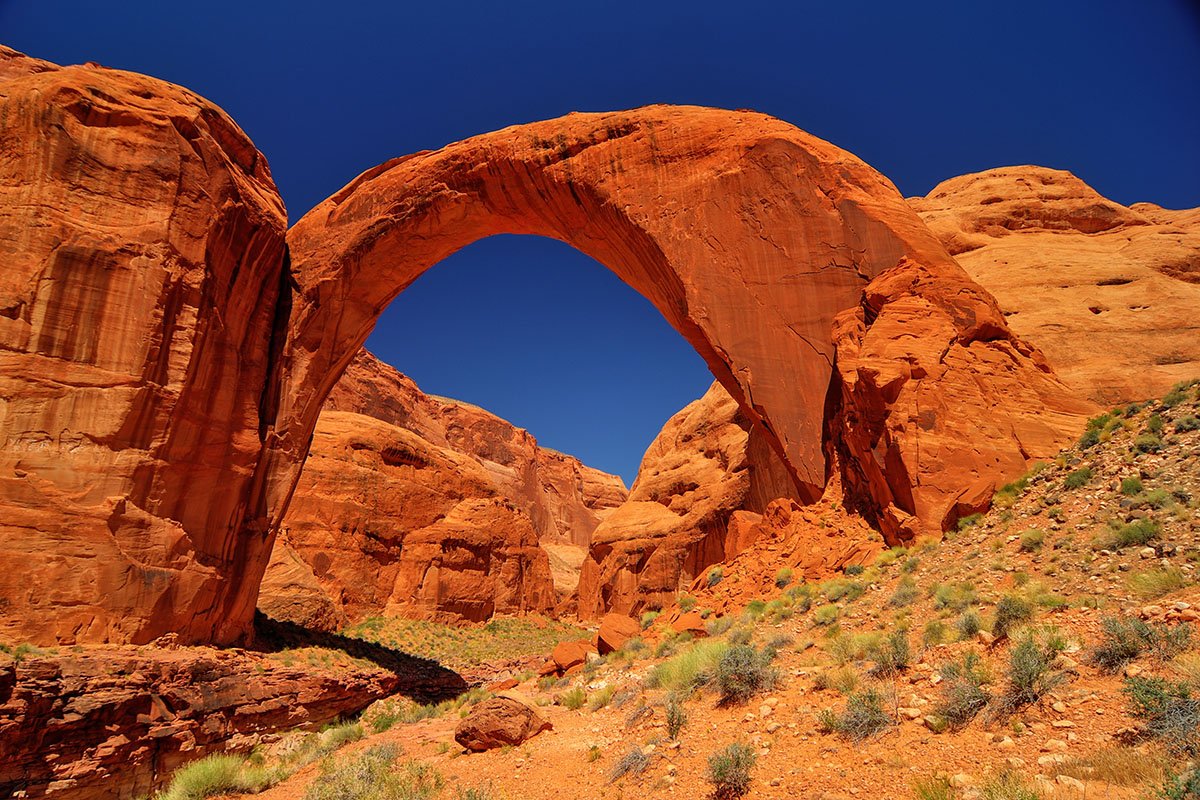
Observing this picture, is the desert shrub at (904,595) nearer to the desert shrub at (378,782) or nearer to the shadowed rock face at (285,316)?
the shadowed rock face at (285,316)

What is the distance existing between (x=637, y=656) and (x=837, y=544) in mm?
4024

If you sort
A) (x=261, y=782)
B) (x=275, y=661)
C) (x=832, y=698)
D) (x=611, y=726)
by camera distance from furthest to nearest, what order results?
(x=275, y=661) → (x=261, y=782) → (x=611, y=726) → (x=832, y=698)

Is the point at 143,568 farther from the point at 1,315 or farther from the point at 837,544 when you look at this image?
the point at 837,544

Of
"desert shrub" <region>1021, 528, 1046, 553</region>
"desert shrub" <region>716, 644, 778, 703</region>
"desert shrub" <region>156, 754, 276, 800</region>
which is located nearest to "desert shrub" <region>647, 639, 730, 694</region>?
"desert shrub" <region>716, 644, 778, 703</region>

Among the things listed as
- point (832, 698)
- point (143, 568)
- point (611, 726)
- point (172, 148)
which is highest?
point (172, 148)

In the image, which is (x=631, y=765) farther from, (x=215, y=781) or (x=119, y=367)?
(x=119, y=367)

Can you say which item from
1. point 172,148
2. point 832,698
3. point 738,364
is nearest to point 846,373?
point 738,364

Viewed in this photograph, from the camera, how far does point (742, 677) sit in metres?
5.91

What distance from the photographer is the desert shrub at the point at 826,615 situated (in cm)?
781

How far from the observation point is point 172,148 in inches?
511

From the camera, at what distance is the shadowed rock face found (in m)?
10.5

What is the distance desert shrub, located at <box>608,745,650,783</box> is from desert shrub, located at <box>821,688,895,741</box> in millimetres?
1517

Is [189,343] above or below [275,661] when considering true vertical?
above

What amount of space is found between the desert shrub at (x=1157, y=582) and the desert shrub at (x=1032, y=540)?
6.07ft
